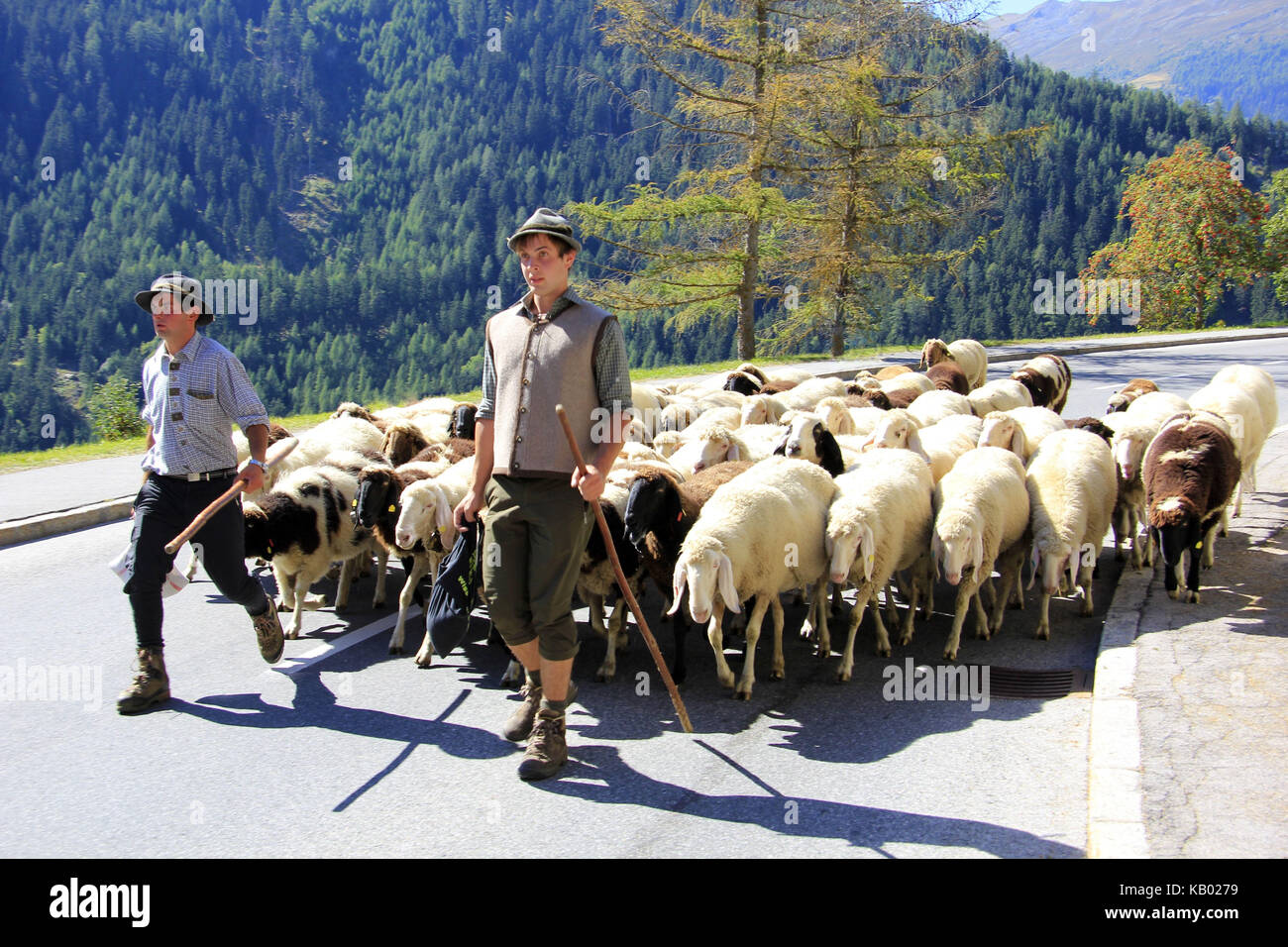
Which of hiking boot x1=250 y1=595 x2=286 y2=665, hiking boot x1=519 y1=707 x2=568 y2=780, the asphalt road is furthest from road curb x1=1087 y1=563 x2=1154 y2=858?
hiking boot x1=250 y1=595 x2=286 y2=665

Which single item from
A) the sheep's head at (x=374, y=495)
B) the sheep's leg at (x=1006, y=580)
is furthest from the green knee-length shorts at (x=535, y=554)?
the sheep's leg at (x=1006, y=580)

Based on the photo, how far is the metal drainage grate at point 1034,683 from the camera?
20.0 ft

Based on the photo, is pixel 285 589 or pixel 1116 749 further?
pixel 285 589

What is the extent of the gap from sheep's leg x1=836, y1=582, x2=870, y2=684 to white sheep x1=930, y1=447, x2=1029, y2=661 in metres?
0.56

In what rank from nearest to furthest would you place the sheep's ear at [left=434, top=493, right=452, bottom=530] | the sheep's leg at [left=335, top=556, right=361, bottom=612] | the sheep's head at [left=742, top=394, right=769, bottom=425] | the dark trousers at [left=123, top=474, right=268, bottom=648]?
1. the dark trousers at [left=123, top=474, right=268, bottom=648]
2. the sheep's ear at [left=434, top=493, right=452, bottom=530]
3. the sheep's leg at [left=335, top=556, right=361, bottom=612]
4. the sheep's head at [left=742, top=394, right=769, bottom=425]

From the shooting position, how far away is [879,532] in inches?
266

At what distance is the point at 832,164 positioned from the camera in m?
26.3

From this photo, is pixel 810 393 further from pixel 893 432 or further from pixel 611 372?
pixel 611 372

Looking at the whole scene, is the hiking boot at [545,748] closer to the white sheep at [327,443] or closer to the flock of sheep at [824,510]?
the flock of sheep at [824,510]

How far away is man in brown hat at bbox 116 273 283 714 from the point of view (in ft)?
18.8

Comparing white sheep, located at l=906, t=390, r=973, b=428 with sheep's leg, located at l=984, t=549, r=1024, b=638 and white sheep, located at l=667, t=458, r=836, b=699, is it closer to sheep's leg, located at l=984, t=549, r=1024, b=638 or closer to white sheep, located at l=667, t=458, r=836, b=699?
sheep's leg, located at l=984, t=549, r=1024, b=638

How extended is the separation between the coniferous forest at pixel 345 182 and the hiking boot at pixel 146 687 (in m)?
85.2

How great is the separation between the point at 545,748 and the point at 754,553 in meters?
2.01
